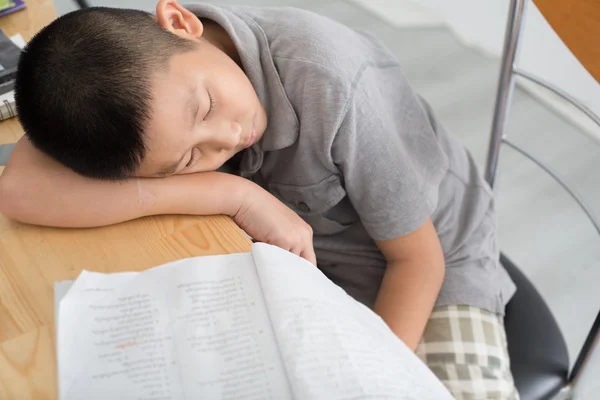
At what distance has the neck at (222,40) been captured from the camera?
868mm

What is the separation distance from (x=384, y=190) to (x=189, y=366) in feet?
1.39

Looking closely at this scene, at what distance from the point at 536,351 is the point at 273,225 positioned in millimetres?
461

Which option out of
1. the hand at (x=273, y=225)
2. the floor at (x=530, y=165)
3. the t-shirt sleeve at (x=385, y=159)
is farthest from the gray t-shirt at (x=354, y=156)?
the floor at (x=530, y=165)

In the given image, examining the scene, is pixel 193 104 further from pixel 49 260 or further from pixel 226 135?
pixel 49 260

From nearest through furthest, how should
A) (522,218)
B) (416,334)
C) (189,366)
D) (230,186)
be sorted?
(189,366)
(230,186)
(416,334)
(522,218)

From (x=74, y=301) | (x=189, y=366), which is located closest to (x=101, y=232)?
(x=74, y=301)

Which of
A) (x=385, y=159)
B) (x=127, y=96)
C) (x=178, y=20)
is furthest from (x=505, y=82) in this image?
(x=127, y=96)

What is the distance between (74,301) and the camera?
592 mm

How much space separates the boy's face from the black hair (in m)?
0.01

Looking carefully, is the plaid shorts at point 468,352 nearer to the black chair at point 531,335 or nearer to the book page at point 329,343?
the black chair at point 531,335

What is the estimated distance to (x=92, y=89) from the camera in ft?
2.16

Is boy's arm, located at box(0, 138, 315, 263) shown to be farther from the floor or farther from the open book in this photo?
the floor

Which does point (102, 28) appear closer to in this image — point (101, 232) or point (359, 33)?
point (101, 232)

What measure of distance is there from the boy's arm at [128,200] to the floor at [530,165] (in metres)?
0.88
